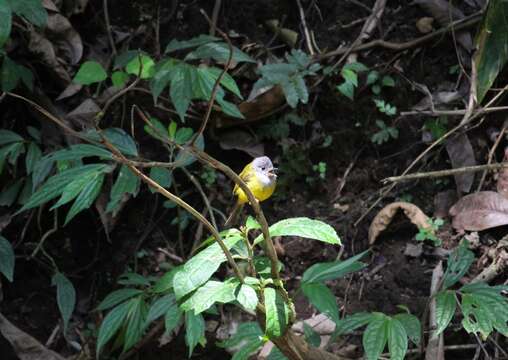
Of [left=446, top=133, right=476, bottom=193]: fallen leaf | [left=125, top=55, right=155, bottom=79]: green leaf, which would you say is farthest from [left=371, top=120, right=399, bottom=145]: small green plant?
[left=125, top=55, right=155, bottom=79]: green leaf

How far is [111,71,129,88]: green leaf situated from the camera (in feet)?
13.5

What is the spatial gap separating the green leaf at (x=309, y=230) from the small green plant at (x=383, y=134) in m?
2.05

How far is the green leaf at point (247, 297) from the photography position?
6.68ft

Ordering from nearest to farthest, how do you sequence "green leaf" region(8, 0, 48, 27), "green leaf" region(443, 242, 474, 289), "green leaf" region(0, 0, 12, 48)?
"green leaf" region(0, 0, 12, 48) < "green leaf" region(443, 242, 474, 289) < "green leaf" region(8, 0, 48, 27)

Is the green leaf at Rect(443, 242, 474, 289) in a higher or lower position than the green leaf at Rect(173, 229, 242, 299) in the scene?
lower

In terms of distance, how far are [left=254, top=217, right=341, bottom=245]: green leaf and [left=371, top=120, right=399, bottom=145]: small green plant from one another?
6.72 feet

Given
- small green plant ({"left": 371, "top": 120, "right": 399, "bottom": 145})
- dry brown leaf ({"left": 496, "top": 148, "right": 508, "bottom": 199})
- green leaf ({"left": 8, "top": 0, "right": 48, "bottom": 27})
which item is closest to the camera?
green leaf ({"left": 8, "top": 0, "right": 48, "bottom": 27})

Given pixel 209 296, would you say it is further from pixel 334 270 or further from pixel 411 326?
pixel 411 326

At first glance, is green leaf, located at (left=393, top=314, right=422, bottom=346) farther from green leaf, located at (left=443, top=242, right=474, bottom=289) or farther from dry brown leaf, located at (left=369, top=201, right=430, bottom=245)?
dry brown leaf, located at (left=369, top=201, right=430, bottom=245)

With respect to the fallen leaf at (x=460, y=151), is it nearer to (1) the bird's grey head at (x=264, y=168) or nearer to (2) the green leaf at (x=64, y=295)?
(1) the bird's grey head at (x=264, y=168)

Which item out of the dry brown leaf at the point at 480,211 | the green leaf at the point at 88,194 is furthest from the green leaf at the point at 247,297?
the dry brown leaf at the point at 480,211

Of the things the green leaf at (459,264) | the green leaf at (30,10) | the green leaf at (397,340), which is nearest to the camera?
the green leaf at (397,340)

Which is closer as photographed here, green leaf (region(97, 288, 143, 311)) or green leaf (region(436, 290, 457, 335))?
green leaf (region(436, 290, 457, 335))

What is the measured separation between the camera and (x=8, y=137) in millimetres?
3846
